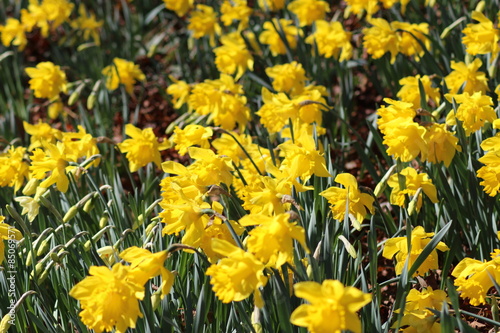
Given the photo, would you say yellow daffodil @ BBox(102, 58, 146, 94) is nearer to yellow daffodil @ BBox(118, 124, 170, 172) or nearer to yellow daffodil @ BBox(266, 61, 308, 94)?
yellow daffodil @ BBox(266, 61, 308, 94)

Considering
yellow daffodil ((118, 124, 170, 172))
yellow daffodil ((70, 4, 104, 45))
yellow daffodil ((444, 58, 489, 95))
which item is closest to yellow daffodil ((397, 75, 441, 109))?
yellow daffodil ((444, 58, 489, 95))

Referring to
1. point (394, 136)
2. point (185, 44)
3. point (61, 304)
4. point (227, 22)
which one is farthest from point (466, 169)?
point (185, 44)

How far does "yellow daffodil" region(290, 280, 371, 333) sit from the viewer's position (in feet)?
4.79

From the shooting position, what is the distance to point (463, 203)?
8.37 ft

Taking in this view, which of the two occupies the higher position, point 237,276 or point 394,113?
point 394,113

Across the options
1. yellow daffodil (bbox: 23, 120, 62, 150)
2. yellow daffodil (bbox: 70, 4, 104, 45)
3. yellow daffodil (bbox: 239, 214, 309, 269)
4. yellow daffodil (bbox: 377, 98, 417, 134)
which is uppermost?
yellow daffodil (bbox: 70, 4, 104, 45)

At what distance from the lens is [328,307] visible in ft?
4.82

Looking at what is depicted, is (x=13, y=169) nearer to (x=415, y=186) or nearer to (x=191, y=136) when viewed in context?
(x=191, y=136)

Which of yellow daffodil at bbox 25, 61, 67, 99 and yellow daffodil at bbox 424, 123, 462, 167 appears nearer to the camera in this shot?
yellow daffodil at bbox 424, 123, 462, 167

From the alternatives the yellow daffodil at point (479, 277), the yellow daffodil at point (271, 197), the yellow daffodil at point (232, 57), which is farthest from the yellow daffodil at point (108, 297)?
the yellow daffodil at point (232, 57)

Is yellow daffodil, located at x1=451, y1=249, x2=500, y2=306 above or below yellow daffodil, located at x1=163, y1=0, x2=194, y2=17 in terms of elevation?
below

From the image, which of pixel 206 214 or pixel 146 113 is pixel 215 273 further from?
pixel 146 113

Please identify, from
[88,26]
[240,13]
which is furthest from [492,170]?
[88,26]

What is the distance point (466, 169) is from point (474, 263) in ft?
1.99
